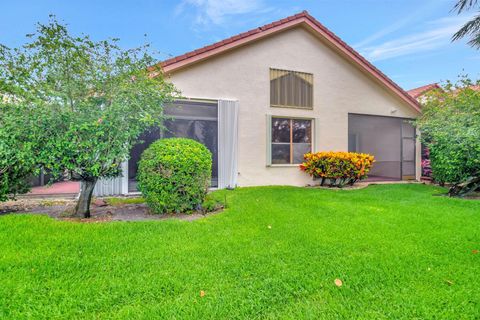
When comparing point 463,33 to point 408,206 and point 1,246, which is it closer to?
point 408,206

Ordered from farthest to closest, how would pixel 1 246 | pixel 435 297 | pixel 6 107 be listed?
pixel 6 107 < pixel 1 246 < pixel 435 297

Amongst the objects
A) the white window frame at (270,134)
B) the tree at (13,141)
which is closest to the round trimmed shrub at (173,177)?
the tree at (13,141)

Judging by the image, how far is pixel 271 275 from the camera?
105 inches

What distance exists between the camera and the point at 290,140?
9.66 m

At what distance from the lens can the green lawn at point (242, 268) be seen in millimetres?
2154

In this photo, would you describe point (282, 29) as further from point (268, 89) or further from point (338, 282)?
point (338, 282)

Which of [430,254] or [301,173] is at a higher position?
[301,173]

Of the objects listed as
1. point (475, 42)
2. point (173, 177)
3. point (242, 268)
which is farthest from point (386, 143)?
point (242, 268)

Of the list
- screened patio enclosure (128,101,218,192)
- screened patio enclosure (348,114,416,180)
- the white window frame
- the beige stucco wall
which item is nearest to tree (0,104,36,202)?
screened patio enclosure (128,101,218,192)

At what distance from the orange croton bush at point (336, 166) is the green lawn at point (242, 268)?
4.30 meters

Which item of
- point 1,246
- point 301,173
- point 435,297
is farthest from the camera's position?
point 301,173

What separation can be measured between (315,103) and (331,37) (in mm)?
Result: 2650

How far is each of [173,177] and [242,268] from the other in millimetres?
2637

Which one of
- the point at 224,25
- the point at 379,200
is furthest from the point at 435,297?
the point at 224,25
